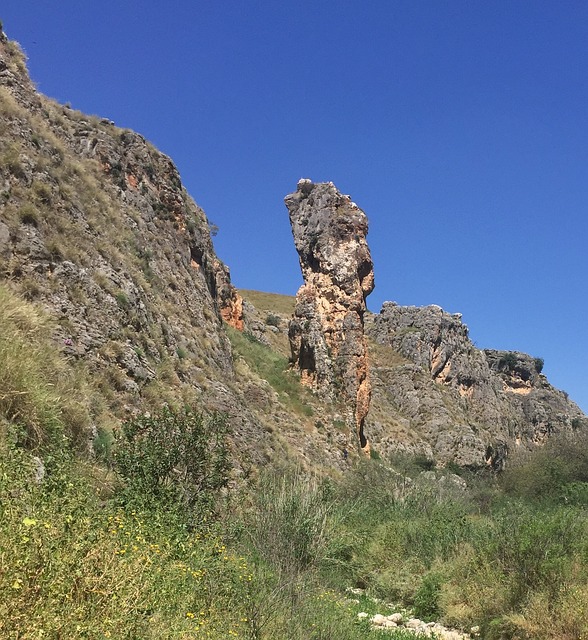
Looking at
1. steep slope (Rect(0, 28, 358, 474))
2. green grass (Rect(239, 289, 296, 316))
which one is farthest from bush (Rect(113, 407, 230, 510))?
green grass (Rect(239, 289, 296, 316))

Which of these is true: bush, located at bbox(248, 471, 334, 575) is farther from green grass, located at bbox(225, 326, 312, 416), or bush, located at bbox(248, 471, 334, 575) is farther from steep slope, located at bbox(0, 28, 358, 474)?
green grass, located at bbox(225, 326, 312, 416)

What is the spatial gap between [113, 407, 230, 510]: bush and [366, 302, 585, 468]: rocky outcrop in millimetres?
33687

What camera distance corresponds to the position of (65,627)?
3160 millimetres

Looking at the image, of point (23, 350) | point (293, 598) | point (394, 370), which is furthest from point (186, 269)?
point (394, 370)

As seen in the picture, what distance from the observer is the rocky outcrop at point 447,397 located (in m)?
48.2

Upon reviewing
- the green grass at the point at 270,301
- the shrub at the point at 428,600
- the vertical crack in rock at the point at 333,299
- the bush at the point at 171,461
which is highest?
the green grass at the point at 270,301

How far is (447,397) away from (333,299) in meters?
25.2

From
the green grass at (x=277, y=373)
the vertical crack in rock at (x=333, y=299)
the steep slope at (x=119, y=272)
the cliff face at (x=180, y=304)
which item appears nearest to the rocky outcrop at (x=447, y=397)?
the cliff face at (x=180, y=304)

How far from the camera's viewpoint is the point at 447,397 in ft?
181

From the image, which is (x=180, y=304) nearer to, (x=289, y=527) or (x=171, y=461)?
(x=289, y=527)

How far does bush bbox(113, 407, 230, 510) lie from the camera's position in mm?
7992

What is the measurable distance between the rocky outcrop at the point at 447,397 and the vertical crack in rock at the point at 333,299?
1015 cm

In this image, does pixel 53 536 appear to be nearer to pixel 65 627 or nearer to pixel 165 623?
pixel 65 627

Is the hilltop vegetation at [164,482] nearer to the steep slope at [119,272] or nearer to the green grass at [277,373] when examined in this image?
the steep slope at [119,272]
